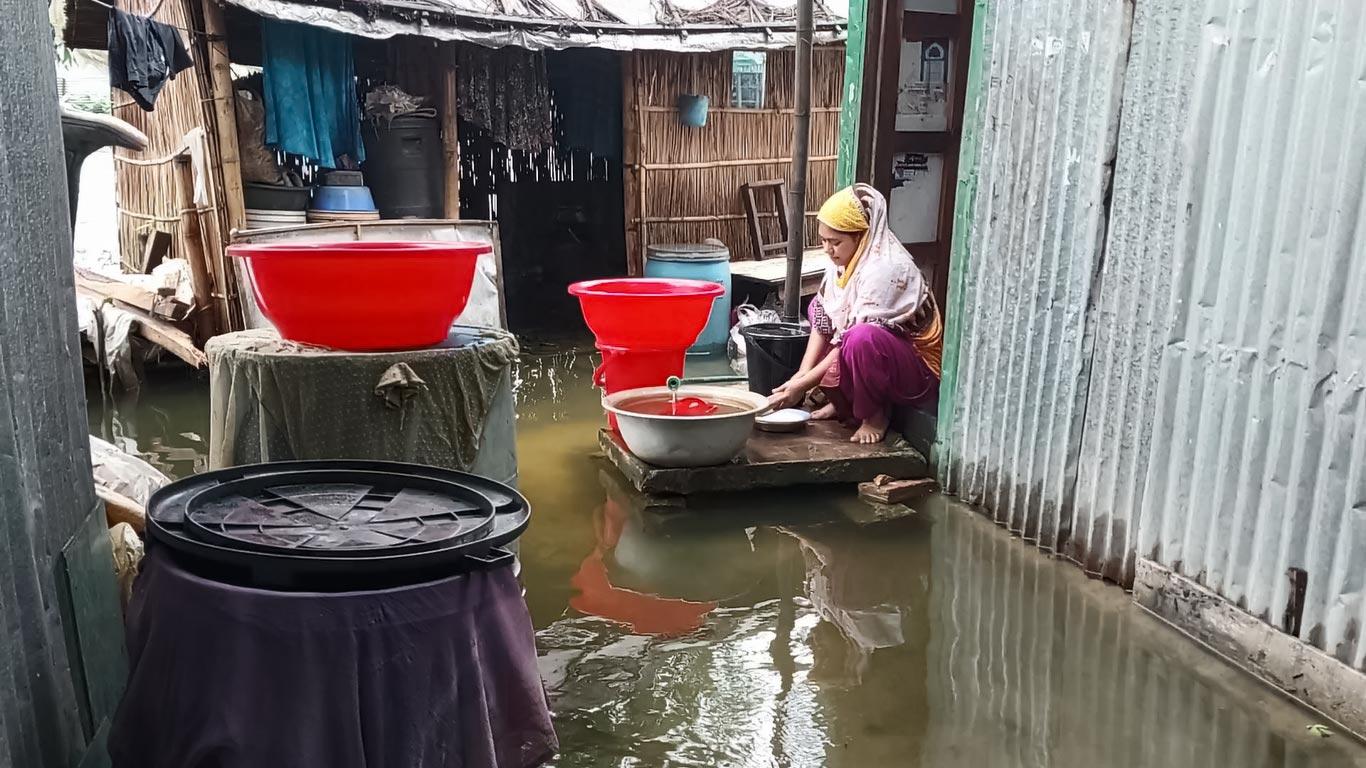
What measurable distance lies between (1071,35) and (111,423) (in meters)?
6.14

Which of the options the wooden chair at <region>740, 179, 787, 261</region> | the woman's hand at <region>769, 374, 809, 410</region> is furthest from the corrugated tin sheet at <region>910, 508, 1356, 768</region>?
the wooden chair at <region>740, 179, 787, 261</region>

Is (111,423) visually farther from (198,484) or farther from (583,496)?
(198,484)

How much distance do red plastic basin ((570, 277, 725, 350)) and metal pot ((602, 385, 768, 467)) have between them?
1.13 feet

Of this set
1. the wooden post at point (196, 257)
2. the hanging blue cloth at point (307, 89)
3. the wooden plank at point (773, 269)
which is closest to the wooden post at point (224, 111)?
the wooden post at point (196, 257)

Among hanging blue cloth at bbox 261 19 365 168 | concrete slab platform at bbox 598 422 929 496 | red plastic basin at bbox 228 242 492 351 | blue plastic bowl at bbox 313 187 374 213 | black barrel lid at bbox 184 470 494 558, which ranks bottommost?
concrete slab platform at bbox 598 422 929 496

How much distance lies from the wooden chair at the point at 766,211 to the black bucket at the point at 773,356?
15.0 ft

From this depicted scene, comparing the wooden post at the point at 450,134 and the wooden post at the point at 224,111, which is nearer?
the wooden post at the point at 224,111

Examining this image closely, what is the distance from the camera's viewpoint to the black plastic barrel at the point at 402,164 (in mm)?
8133

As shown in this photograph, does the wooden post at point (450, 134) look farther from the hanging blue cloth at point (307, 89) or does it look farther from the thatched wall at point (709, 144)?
the thatched wall at point (709, 144)

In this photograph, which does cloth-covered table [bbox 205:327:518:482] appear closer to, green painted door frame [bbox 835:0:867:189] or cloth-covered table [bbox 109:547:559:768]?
cloth-covered table [bbox 109:547:559:768]

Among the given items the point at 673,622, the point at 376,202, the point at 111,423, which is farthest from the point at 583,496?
the point at 376,202

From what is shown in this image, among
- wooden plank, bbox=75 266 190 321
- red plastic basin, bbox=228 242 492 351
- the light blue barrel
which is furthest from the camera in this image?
the light blue barrel

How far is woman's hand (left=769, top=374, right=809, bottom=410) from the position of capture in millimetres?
5214

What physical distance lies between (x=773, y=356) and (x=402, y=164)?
13.7ft
